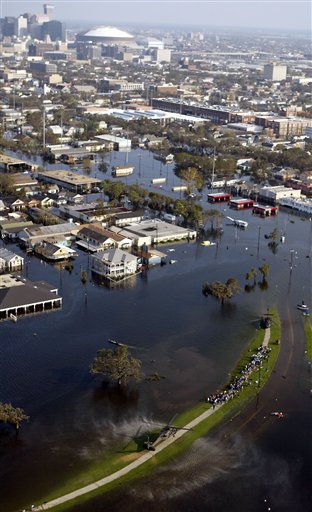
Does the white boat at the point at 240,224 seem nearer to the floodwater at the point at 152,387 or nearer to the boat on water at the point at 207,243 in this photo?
the boat on water at the point at 207,243

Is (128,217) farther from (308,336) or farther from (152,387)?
(152,387)

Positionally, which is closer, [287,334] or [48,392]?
[48,392]

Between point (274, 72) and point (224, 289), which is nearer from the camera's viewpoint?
point (224, 289)

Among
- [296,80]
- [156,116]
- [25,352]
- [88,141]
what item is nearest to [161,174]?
[88,141]

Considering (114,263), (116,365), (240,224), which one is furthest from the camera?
(240,224)

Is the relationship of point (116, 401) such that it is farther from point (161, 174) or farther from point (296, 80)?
point (296, 80)

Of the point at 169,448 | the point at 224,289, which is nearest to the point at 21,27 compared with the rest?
the point at 224,289
